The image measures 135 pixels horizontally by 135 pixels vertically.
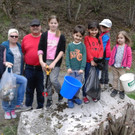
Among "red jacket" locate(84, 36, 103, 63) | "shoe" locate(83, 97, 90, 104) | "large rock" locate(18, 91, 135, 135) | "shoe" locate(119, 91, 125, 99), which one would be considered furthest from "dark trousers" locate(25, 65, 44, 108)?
"shoe" locate(119, 91, 125, 99)

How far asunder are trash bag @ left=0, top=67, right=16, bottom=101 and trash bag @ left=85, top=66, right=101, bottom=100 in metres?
1.43

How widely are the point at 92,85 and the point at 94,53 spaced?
0.64m

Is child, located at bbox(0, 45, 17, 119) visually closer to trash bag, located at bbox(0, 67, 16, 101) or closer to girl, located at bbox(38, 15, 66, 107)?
trash bag, located at bbox(0, 67, 16, 101)

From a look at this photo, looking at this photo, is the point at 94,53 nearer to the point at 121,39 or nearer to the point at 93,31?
the point at 93,31

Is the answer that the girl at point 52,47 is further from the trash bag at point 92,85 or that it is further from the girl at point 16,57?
the trash bag at point 92,85

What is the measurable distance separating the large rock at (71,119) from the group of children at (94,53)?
0.20m

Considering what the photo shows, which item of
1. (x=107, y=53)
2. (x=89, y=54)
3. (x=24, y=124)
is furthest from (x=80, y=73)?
(x=24, y=124)

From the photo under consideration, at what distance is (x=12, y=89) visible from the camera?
11.8ft

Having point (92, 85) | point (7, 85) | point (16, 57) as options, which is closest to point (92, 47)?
point (92, 85)

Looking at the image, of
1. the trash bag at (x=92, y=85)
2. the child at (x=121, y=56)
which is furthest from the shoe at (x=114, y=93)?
the trash bag at (x=92, y=85)

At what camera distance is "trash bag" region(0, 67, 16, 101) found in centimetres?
349

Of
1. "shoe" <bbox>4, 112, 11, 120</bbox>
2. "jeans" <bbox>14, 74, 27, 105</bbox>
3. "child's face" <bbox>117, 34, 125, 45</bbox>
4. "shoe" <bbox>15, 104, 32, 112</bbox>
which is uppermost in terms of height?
"child's face" <bbox>117, 34, 125, 45</bbox>

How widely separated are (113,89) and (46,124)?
1.94 meters

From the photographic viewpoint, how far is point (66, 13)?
12.0 m
